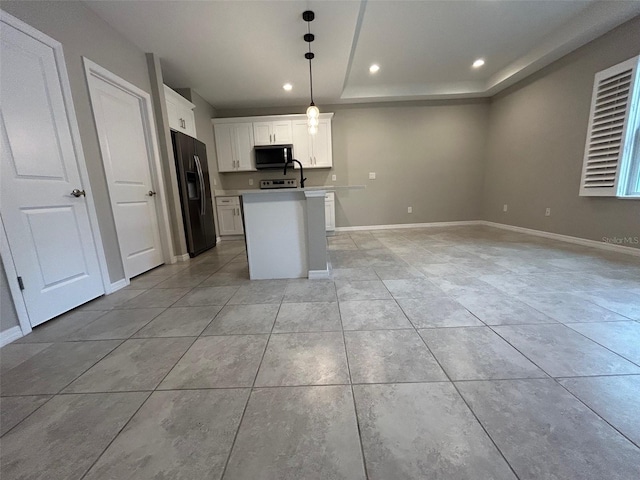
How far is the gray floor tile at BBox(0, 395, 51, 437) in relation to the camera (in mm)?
975

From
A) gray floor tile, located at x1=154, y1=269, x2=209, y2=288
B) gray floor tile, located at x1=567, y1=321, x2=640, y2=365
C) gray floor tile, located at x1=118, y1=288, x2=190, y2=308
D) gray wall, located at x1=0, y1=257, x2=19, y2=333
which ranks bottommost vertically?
gray floor tile, located at x1=567, y1=321, x2=640, y2=365

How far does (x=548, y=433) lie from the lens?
84 centimetres

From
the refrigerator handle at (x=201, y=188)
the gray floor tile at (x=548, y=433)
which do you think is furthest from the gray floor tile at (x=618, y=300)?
the refrigerator handle at (x=201, y=188)

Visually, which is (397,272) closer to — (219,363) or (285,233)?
(285,233)

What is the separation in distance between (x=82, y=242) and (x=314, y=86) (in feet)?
12.3

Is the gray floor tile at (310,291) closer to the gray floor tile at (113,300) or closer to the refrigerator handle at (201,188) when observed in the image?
the gray floor tile at (113,300)

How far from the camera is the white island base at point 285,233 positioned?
236cm

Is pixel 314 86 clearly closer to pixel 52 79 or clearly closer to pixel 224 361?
pixel 52 79

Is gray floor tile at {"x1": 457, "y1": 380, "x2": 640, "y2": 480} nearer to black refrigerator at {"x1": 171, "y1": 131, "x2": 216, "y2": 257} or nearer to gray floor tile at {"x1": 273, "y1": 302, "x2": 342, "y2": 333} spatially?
Answer: gray floor tile at {"x1": 273, "y1": 302, "x2": 342, "y2": 333}

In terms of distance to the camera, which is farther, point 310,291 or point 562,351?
point 310,291

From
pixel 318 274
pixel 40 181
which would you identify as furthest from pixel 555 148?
pixel 40 181

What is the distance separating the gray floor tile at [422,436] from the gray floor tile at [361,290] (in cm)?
92

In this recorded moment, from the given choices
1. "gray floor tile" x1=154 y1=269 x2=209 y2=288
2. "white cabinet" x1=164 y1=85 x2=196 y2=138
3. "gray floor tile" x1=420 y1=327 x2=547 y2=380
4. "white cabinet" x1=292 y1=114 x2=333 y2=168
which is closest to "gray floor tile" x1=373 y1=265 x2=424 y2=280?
"gray floor tile" x1=420 y1=327 x2=547 y2=380

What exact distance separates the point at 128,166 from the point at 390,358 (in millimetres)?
3093
